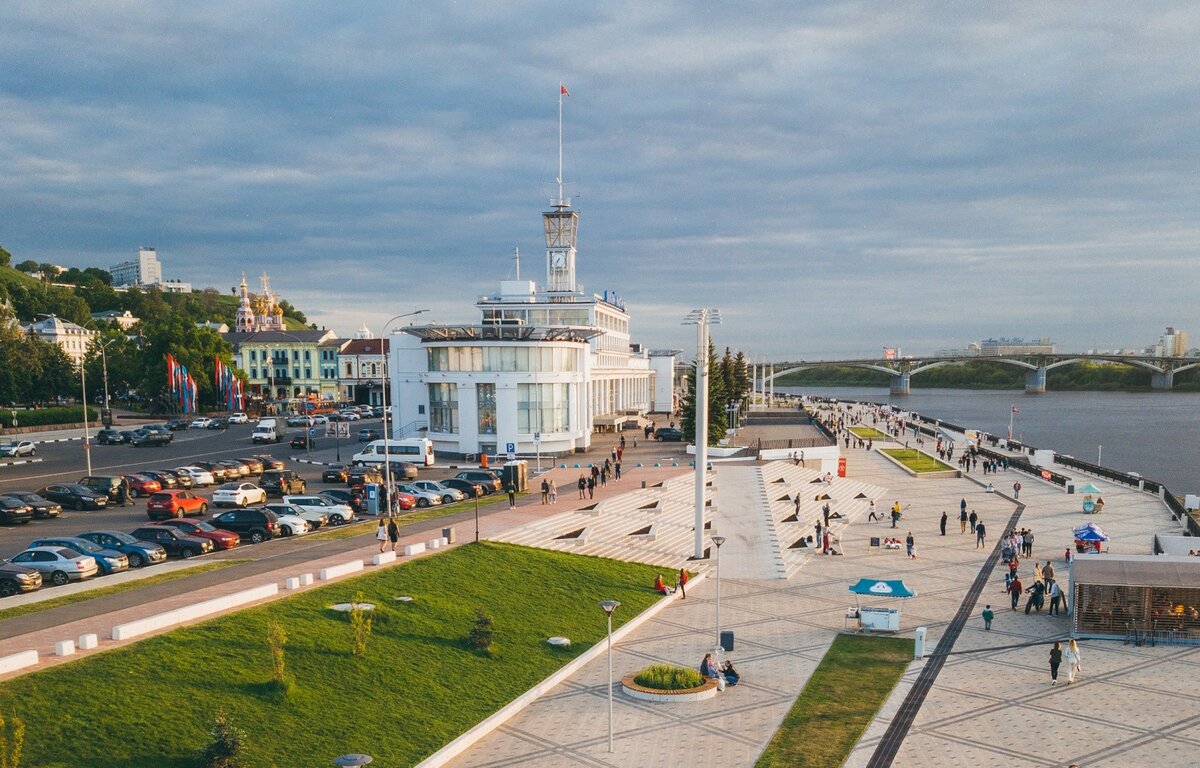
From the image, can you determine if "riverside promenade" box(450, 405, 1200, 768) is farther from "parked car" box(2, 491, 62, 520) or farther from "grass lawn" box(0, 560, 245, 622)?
"parked car" box(2, 491, 62, 520)

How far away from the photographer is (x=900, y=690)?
20016 millimetres

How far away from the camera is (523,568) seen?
26.4 metres

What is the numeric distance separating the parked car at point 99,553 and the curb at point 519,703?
14.6 meters

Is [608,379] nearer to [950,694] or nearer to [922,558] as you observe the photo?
[922,558]

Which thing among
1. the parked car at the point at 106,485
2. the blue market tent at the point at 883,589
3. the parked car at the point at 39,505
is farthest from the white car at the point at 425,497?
the blue market tent at the point at 883,589

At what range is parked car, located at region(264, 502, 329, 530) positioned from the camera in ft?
105

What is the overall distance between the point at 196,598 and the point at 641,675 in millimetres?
11652

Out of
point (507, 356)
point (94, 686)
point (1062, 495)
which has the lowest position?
point (1062, 495)

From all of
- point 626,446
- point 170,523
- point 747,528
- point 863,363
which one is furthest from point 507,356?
point 863,363

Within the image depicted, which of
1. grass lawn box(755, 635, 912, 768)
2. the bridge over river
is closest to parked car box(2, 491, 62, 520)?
grass lawn box(755, 635, 912, 768)

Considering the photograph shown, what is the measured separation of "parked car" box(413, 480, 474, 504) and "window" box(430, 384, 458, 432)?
644 inches

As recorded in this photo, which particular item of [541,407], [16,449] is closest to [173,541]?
[541,407]

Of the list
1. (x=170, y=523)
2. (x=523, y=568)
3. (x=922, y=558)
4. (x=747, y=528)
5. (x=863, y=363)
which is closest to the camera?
(x=523, y=568)

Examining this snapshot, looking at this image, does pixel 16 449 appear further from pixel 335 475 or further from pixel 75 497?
pixel 335 475
